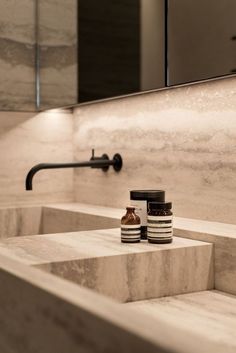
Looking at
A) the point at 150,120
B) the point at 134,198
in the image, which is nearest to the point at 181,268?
the point at 134,198

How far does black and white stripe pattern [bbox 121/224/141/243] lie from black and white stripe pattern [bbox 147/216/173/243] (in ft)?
0.11

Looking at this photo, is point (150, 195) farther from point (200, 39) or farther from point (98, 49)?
point (98, 49)

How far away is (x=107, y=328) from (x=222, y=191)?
0.86 meters

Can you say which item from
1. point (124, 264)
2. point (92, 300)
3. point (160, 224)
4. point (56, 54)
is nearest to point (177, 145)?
point (160, 224)

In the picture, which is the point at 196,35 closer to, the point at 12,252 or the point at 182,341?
the point at 12,252

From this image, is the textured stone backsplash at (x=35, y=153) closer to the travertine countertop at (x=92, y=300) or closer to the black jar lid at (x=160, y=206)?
the travertine countertop at (x=92, y=300)

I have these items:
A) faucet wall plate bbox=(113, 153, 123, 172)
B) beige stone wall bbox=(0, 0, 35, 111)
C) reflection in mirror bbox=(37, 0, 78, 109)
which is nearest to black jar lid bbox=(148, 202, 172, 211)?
faucet wall plate bbox=(113, 153, 123, 172)

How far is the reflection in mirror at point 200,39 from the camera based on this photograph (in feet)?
3.66

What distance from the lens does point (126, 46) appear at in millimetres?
1460

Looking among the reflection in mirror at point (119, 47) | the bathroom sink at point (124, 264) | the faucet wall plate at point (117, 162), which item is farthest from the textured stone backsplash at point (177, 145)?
the bathroom sink at point (124, 264)

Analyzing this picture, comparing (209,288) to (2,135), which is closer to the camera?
(209,288)

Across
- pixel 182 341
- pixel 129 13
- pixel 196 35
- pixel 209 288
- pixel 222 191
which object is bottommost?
pixel 209 288

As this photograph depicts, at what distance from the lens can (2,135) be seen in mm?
2016

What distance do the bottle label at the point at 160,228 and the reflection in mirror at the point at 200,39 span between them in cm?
34
